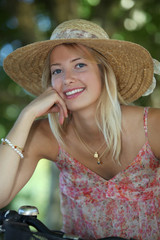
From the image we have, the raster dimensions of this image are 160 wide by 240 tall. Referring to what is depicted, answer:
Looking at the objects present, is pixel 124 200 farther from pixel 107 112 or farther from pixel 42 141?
pixel 42 141

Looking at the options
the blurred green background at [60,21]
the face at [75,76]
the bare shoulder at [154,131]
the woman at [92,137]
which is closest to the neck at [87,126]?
the woman at [92,137]

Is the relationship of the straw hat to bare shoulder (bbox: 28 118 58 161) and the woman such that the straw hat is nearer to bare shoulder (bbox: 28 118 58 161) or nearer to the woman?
the woman

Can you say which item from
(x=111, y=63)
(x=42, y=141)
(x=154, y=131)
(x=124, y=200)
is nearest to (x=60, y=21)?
(x=111, y=63)

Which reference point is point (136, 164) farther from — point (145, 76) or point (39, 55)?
point (39, 55)

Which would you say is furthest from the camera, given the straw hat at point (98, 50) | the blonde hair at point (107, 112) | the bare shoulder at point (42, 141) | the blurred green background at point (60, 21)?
the blurred green background at point (60, 21)

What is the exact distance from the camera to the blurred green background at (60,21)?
18.0ft

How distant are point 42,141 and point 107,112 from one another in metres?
0.51

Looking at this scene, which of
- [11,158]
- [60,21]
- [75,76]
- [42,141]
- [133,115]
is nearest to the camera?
[11,158]

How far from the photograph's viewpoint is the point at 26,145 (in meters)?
2.71

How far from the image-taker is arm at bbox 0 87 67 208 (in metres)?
2.44

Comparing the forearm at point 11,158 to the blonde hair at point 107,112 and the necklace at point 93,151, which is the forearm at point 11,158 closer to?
the blonde hair at point 107,112

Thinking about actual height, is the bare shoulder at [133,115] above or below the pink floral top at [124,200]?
above

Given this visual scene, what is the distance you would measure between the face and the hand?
0.16 ft

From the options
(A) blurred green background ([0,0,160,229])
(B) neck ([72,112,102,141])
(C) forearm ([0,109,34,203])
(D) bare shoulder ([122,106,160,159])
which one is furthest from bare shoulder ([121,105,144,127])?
(A) blurred green background ([0,0,160,229])
